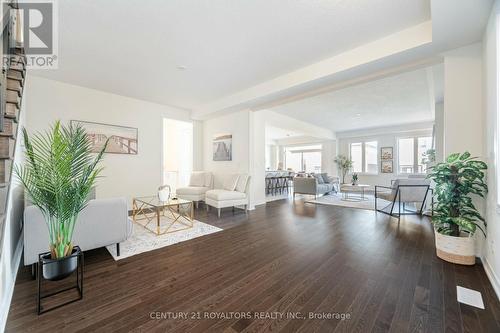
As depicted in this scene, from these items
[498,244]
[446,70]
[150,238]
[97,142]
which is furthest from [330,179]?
[97,142]

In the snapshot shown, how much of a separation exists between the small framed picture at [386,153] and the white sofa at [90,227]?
9.75 metres

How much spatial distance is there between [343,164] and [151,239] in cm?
847

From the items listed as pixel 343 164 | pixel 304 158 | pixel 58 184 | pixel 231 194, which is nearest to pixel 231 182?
pixel 231 194

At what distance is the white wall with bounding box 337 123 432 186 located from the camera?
25.6ft

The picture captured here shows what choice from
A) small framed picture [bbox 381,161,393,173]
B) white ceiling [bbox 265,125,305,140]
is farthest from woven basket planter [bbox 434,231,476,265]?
small framed picture [bbox 381,161,393,173]

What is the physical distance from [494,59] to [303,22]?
6.00 ft

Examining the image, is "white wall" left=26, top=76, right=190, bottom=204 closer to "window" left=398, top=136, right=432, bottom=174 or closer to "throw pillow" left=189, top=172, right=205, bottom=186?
"throw pillow" left=189, top=172, right=205, bottom=186

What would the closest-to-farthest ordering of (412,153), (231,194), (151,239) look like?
(151,239)
(231,194)
(412,153)

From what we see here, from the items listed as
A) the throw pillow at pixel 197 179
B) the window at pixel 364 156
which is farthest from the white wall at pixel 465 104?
the window at pixel 364 156

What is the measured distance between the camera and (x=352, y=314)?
1482 millimetres

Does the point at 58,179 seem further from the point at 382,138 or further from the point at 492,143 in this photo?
the point at 382,138

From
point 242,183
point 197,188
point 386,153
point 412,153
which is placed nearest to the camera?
point 242,183

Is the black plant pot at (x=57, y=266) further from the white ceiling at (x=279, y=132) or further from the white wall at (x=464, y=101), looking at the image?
the white ceiling at (x=279, y=132)

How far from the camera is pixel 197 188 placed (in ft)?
16.9
